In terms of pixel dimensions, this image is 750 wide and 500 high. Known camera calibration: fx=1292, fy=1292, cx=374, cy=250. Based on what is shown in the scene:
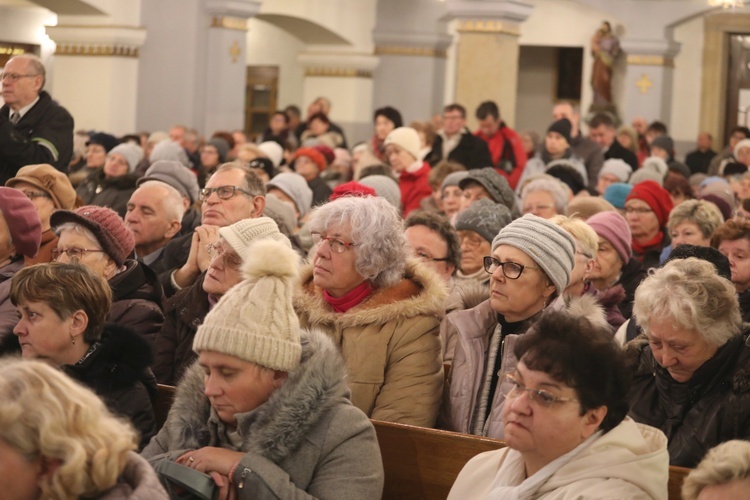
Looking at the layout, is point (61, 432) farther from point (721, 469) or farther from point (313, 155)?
point (313, 155)

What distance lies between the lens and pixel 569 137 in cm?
1222

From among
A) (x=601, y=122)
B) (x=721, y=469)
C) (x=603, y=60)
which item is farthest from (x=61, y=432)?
(x=603, y=60)

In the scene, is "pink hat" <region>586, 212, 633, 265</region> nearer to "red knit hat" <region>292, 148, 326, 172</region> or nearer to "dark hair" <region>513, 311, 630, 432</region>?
"dark hair" <region>513, 311, 630, 432</region>

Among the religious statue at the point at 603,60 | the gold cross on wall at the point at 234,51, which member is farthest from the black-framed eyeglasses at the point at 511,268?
the religious statue at the point at 603,60

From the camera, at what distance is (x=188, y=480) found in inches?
132

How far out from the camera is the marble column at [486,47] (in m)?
16.5

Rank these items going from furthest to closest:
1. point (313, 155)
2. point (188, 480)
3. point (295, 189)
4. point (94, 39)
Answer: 1. point (94, 39)
2. point (313, 155)
3. point (295, 189)
4. point (188, 480)

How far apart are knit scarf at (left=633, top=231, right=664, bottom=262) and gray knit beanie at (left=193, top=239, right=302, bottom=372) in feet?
14.9

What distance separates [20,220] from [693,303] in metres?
2.78

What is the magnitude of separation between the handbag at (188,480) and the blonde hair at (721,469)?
1209mm

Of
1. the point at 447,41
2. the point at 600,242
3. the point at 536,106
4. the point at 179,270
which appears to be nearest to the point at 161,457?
the point at 179,270

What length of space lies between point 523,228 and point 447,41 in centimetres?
1521

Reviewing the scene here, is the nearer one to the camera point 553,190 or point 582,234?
point 582,234

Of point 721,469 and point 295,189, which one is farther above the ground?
point 295,189
